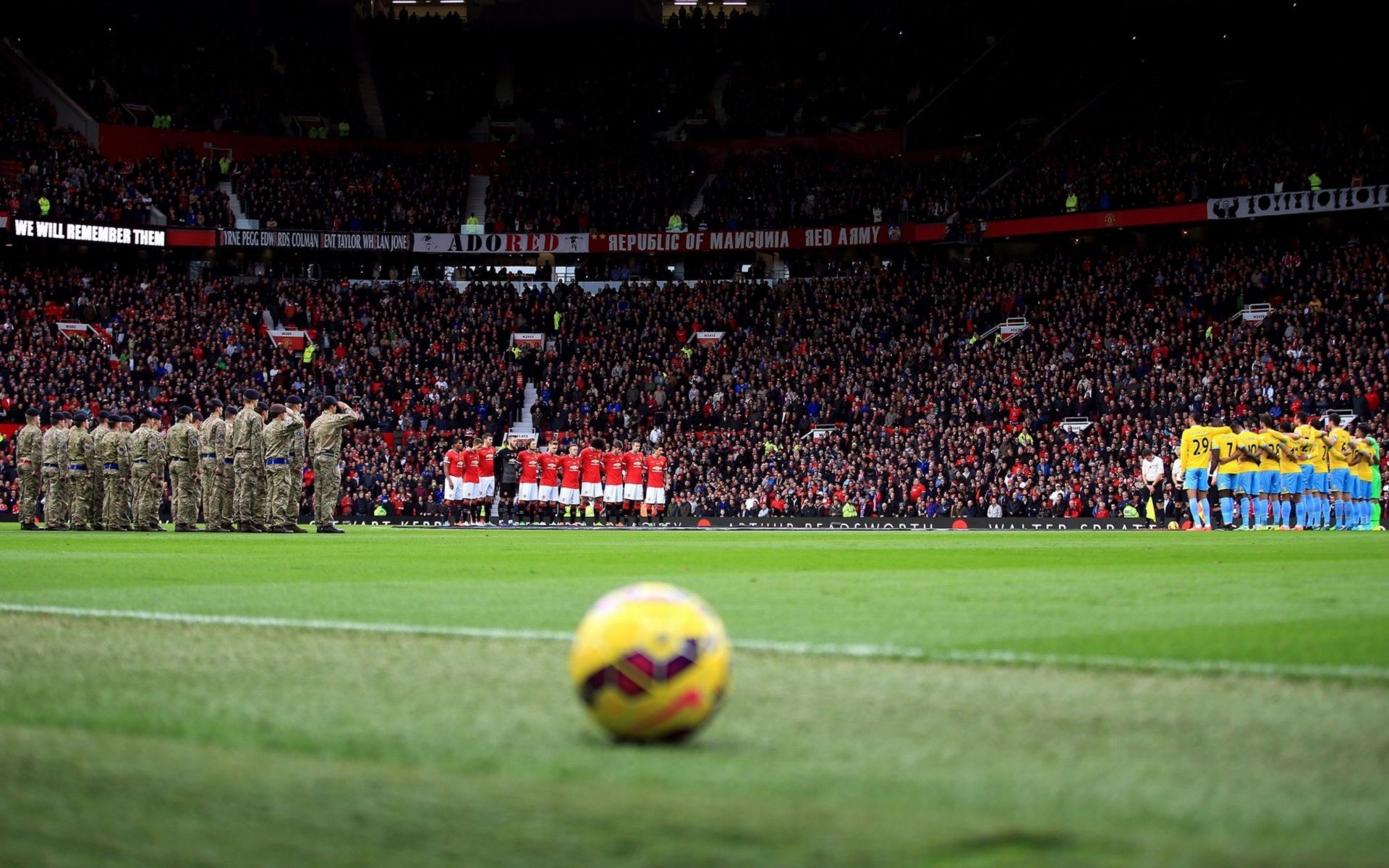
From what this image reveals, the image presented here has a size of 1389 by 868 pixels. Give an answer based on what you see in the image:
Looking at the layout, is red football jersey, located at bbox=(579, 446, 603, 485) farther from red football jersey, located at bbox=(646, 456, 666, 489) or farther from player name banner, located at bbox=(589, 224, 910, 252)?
player name banner, located at bbox=(589, 224, 910, 252)

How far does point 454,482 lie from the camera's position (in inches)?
1574

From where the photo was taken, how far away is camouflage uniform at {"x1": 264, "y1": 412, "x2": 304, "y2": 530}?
947 inches

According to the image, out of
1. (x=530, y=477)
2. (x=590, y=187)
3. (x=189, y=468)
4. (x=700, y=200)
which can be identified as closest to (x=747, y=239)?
(x=700, y=200)

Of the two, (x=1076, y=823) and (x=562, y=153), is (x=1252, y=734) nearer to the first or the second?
(x=1076, y=823)

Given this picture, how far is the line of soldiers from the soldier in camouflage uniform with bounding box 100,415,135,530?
0.02 metres

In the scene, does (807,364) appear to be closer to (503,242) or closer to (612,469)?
(612,469)

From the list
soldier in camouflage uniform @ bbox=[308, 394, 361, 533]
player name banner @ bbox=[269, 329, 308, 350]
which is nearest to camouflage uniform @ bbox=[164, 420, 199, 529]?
soldier in camouflage uniform @ bbox=[308, 394, 361, 533]

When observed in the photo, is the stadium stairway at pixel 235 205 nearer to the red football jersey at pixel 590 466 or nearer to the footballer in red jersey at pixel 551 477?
the footballer in red jersey at pixel 551 477

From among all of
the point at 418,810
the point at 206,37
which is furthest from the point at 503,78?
the point at 418,810

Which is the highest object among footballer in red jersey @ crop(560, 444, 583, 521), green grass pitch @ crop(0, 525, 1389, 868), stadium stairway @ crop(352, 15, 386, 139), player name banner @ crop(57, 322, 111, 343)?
stadium stairway @ crop(352, 15, 386, 139)

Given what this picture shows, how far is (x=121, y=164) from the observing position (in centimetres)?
5428

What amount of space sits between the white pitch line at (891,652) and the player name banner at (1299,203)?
39.5 metres

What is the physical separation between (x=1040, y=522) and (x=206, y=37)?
4156 centimetres

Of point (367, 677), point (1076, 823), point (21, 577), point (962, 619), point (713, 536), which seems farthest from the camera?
point (713, 536)
